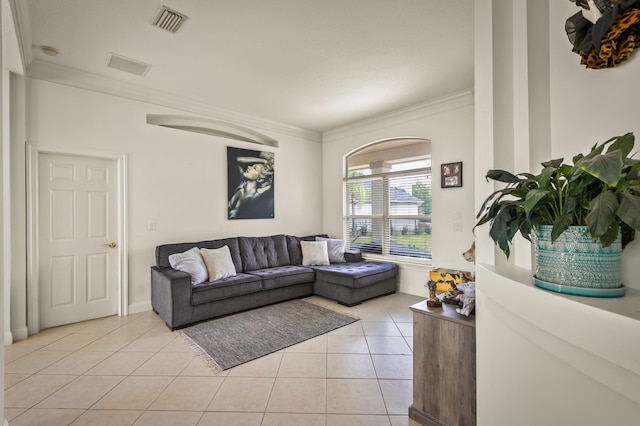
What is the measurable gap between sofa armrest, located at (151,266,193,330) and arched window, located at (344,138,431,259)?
3092 mm

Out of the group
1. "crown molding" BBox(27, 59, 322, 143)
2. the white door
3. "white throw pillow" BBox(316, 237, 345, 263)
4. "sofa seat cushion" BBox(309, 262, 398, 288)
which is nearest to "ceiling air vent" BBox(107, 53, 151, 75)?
"crown molding" BBox(27, 59, 322, 143)

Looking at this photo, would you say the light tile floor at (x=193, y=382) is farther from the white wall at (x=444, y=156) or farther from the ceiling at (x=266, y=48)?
the ceiling at (x=266, y=48)

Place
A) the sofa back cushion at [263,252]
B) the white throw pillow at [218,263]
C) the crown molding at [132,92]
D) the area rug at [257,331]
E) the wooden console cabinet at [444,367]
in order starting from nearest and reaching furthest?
the wooden console cabinet at [444,367] < the area rug at [257,331] < the crown molding at [132,92] < the white throw pillow at [218,263] < the sofa back cushion at [263,252]

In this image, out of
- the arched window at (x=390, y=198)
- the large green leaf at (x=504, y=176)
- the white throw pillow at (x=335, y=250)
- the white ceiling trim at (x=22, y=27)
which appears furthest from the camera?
the white throw pillow at (x=335, y=250)

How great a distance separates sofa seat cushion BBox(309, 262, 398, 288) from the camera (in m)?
4.03

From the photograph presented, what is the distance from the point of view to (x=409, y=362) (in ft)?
8.42

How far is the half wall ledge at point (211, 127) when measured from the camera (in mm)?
4273

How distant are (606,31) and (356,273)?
3472mm

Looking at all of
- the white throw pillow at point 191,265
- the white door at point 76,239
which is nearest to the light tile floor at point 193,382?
the white door at point 76,239

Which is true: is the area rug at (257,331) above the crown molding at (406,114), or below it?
below

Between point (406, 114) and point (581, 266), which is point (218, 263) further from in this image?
point (581, 266)

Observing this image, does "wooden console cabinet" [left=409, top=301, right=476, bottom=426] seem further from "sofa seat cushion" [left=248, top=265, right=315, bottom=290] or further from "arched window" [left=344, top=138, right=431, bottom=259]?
"arched window" [left=344, top=138, right=431, bottom=259]

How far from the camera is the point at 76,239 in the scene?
347 centimetres

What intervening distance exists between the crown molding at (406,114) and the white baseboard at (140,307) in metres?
4.07
